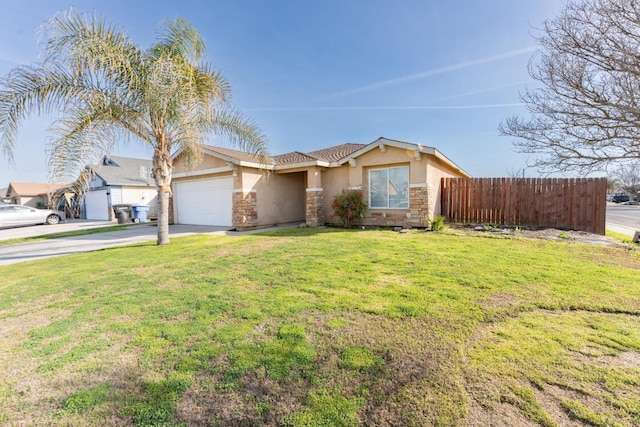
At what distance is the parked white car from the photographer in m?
17.2

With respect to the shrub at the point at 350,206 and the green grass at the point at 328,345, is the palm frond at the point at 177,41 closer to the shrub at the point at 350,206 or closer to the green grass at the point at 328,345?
the green grass at the point at 328,345

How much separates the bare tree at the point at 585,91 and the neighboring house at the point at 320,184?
11.3 ft

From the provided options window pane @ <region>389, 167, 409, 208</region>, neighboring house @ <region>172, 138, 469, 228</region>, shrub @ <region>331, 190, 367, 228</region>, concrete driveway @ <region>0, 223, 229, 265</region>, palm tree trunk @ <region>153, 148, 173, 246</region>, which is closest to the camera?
concrete driveway @ <region>0, 223, 229, 265</region>

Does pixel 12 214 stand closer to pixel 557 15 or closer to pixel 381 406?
pixel 381 406

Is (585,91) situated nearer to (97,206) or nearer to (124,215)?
(124,215)

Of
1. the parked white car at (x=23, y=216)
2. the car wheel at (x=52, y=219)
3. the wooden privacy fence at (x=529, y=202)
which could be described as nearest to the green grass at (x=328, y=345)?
the wooden privacy fence at (x=529, y=202)

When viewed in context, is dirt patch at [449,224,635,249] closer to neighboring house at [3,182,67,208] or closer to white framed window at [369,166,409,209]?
white framed window at [369,166,409,209]

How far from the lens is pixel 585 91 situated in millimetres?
7676

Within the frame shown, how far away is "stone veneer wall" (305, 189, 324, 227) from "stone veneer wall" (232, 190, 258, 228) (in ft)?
8.38

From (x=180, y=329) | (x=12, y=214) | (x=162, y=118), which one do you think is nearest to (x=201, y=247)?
(x=162, y=118)

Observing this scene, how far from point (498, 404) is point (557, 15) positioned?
33.0ft

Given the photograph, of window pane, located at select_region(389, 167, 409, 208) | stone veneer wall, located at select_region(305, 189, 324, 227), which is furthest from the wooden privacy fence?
stone veneer wall, located at select_region(305, 189, 324, 227)

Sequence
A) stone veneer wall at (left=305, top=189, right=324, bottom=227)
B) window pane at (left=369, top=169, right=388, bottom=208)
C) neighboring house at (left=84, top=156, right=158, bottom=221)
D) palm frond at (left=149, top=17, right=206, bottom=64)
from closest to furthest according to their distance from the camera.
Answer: palm frond at (left=149, top=17, right=206, bottom=64), window pane at (left=369, top=169, right=388, bottom=208), stone veneer wall at (left=305, top=189, right=324, bottom=227), neighboring house at (left=84, top=156, right=158, bottom=221)

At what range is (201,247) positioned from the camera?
8469 millimetres
